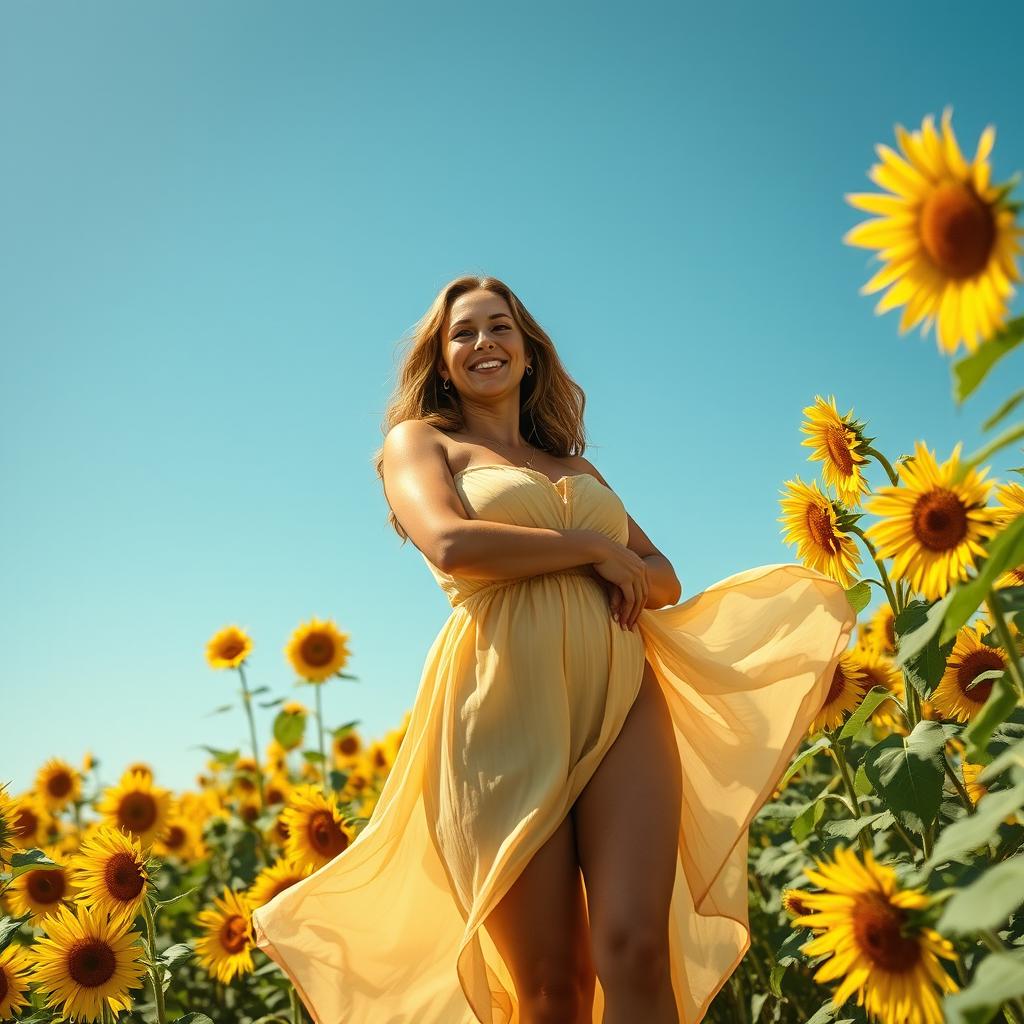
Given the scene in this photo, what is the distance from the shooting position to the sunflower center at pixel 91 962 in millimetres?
3154

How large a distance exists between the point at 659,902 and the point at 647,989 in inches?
7.4

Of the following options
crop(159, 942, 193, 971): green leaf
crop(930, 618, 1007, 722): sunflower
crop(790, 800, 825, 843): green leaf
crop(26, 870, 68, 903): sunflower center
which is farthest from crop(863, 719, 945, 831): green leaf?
crop(26, 870, 68, 903): sunflower center

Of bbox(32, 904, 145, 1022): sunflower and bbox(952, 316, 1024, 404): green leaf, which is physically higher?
bbox(32, 904, 145, 1022): sunflower

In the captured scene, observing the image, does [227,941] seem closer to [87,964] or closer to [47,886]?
[47,886]

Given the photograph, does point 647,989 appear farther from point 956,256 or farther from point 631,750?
point 956,256

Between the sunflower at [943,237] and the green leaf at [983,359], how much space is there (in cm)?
7

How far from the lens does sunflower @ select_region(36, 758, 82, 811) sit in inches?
257

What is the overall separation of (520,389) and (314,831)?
6.36 ft

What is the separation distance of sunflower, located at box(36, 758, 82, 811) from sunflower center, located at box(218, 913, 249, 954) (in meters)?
3.03

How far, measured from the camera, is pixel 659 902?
7.71 feet

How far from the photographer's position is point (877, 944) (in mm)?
1516

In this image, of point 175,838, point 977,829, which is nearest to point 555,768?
point 977,829

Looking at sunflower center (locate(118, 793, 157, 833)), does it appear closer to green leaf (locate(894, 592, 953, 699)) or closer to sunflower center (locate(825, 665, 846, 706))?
sunflower center (locate(825, 665, 846, 706))

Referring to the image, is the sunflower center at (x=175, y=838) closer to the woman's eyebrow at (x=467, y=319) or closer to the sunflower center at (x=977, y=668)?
the woman's eyebrow at (x=467, y=319)
